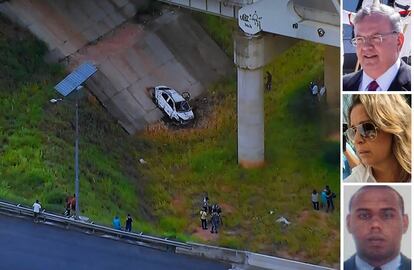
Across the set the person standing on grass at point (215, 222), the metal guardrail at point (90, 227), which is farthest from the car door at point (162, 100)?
the metal guardrail at point (90, 227)

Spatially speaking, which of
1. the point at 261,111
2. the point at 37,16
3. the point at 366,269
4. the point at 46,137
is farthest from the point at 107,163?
the point at 366,269

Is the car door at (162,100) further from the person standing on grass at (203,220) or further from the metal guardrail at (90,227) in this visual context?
the metal guardrail at (90,227)

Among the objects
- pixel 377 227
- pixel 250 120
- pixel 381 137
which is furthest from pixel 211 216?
pixel 377 227

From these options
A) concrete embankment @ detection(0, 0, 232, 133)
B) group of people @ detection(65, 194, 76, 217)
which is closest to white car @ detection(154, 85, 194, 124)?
concrete embankment @ detection(0, 0, 232, 133)

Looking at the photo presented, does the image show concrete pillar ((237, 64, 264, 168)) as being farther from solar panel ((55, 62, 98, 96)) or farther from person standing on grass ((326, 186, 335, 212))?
solar panel ((55, 62, 98, 96))

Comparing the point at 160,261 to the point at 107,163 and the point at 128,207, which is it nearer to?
the point at 128,207

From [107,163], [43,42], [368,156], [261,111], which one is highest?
[43,42]

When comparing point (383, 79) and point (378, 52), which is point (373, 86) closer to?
point (383, 79)

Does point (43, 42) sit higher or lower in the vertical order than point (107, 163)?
higher
